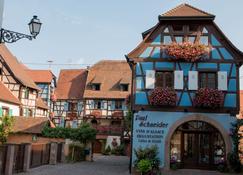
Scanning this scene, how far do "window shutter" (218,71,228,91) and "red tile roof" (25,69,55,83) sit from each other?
2885cm

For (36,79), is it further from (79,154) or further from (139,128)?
(139,128)

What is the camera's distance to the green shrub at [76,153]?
84.2 feet

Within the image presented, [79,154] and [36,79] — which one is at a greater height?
[36,79]

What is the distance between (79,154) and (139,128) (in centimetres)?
951

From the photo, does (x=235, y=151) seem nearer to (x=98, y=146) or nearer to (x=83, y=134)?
(x=83, y=134)

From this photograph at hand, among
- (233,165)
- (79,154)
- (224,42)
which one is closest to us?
(233,165)

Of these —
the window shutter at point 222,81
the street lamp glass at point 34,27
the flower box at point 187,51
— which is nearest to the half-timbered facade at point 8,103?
the flower box at point 187,51

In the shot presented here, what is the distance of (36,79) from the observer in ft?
147

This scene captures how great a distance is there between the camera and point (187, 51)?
63.3ft

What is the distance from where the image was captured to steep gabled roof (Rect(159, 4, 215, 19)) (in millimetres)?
19812

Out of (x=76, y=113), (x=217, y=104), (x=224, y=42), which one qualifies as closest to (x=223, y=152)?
(x=217, y=104)

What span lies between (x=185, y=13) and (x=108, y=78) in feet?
81.8

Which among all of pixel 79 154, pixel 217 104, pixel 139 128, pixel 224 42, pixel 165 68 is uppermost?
pixel 224 42

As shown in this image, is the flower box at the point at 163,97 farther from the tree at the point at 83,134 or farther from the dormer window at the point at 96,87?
the dormer window at the point at 96,87
